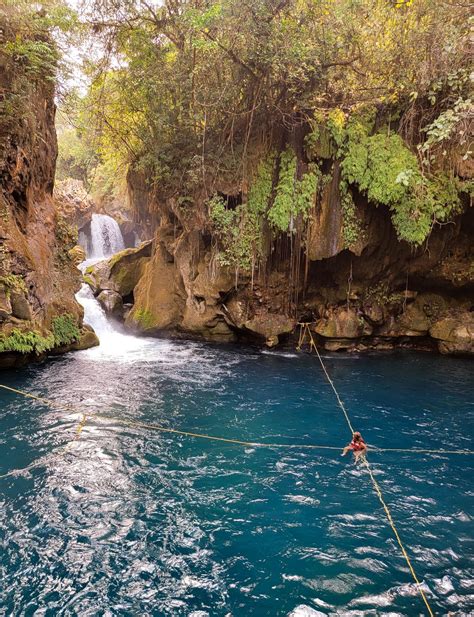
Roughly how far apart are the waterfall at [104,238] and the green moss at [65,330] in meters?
15.9

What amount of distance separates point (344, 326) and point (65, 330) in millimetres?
9639

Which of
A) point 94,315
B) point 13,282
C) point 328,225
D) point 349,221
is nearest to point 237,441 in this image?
point 13,282

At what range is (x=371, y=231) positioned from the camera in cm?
1398

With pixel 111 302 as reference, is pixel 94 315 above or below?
below

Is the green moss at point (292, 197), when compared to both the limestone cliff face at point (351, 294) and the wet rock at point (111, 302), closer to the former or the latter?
the limestone cliff face at point (351, 294)

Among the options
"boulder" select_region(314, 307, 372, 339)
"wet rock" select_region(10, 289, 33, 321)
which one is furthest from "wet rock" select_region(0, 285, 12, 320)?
"boulder" select_region(314, 307, 372, 339)

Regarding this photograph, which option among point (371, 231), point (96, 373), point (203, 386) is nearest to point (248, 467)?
point (203, 386)

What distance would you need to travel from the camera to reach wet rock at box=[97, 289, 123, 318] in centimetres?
1816

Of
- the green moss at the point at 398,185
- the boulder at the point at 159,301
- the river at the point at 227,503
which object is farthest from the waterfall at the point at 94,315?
the green moss at the point at 398,185

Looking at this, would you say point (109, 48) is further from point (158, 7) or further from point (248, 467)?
point (248, 467)

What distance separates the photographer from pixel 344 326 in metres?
15.0

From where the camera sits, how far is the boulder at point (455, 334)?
14.0 metres

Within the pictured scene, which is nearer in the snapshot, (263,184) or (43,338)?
(43,338)

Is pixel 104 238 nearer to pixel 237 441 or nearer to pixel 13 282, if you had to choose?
pixel 13 282
